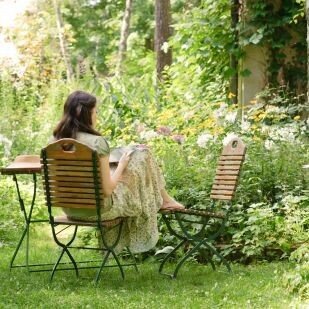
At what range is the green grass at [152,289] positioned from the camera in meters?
4.68

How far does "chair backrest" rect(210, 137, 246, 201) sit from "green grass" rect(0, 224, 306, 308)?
1.97 ft

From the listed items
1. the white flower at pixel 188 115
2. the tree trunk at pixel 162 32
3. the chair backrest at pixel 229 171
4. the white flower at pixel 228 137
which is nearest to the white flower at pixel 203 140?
the white flower at pixel 228 137

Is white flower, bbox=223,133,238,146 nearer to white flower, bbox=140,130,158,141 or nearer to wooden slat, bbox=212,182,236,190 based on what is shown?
white flower, bbox=140,130,158,141

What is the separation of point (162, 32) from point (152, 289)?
10467 millimetres

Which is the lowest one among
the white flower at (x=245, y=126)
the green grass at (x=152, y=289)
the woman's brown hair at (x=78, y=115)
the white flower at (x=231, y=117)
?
the green grass at (x=152, y=289)

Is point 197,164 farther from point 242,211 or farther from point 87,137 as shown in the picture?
point 87,137

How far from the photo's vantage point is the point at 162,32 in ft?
49.7

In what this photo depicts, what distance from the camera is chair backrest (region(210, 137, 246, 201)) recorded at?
5.72 meters

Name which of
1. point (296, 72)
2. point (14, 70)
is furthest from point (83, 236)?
point (14, 70)

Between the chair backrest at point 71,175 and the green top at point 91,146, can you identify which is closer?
the chair backrest at point 71,175

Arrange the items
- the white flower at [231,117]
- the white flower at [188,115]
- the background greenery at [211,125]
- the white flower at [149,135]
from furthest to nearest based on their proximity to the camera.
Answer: the white flower at [188,115]
the white flower at [149,135]
the white flower at [231,117]
the background greenery at [211,125]

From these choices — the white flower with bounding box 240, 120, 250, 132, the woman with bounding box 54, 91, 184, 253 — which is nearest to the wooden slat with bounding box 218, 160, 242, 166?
the woman with bounding box 54, 91, 184, 253

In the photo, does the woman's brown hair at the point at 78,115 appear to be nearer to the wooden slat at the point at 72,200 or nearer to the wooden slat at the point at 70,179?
the wooden slat at the point at 70,179

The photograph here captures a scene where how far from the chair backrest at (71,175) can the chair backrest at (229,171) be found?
1094mm
